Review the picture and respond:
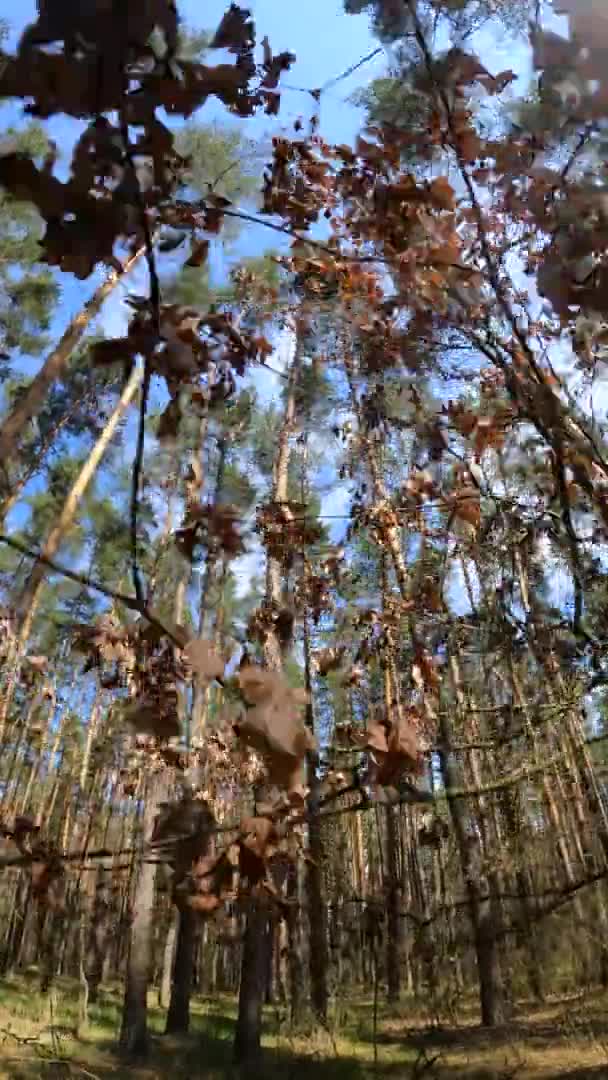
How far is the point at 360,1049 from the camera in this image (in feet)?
24.0

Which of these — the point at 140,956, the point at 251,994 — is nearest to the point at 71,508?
the point at 140,956

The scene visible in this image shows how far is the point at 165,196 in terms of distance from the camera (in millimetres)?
766

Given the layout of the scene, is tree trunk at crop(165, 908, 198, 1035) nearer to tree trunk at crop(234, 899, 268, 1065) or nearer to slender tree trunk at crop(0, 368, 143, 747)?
tree trunk at crop(234, 899, 268, 1065)

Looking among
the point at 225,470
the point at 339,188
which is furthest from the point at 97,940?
the point at 339,188

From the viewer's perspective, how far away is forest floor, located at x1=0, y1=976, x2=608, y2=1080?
5.71 metres

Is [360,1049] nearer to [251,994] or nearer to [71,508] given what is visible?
[251,994]

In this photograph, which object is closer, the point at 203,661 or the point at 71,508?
the point at 203,661

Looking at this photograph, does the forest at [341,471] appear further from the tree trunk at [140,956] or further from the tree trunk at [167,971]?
the tree trunk at [167,971]

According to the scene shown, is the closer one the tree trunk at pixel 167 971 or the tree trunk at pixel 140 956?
the tree trunk at pixel 140 956

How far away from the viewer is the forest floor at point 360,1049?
225 inches

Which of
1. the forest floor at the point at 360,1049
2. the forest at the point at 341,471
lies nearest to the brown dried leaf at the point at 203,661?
the forest at the point at 341,471

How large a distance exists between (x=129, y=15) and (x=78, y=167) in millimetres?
138

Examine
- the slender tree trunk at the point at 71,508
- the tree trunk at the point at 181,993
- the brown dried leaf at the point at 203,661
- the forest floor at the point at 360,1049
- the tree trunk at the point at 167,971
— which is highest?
the slender tree trunk at the point at 71,508

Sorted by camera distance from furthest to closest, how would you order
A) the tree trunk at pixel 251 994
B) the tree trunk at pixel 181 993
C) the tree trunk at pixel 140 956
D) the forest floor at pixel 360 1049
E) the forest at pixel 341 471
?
1. the tree trunk at pixel 181 993
2. the tree trunk at pixel 140 956
3. the tree trunk at pixel 251 994
4. the forest floor at pixel 360 1049
5. the forest at pixel 341 471
